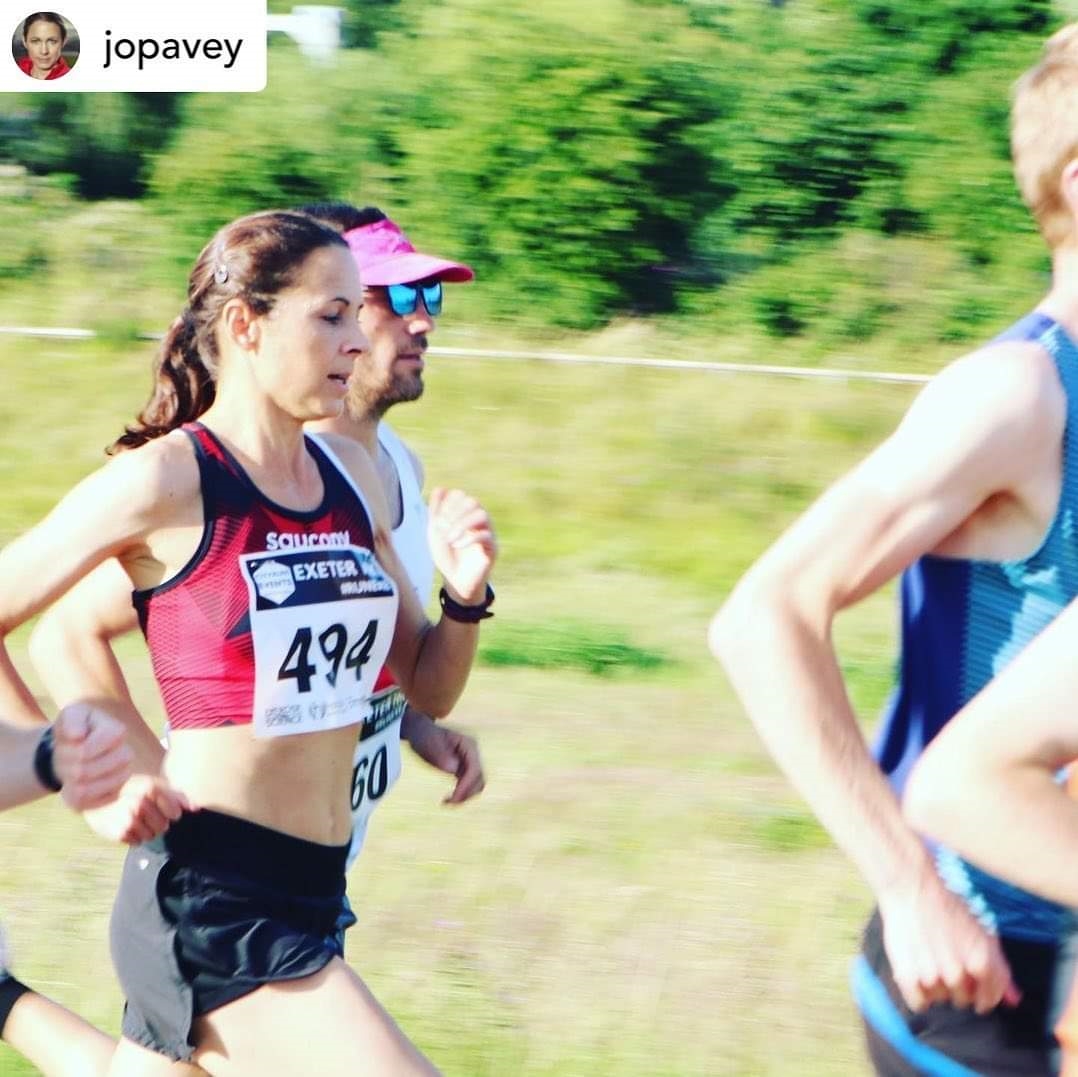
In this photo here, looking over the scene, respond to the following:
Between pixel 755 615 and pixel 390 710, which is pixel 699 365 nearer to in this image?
pixel 390 710

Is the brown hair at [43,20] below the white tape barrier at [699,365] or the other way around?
the other way around

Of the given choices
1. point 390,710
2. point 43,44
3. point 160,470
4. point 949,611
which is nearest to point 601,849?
point 390,710

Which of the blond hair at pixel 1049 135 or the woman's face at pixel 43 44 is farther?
the woman's face at pixel 43 44

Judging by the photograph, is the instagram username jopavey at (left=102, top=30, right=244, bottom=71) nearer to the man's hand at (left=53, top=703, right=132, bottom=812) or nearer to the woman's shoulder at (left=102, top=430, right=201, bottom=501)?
the woman's shoulder at (left=102, top=430, right=201, bottom=501)

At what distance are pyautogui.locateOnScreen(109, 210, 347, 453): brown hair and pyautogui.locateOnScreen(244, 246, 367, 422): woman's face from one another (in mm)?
22

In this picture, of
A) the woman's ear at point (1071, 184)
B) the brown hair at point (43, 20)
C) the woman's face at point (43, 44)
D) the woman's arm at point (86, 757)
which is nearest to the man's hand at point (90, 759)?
the woman's arm at point (86, 757)

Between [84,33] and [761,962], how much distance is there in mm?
15147

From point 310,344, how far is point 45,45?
1578 cm

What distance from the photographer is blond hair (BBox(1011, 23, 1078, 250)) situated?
2.05 meters

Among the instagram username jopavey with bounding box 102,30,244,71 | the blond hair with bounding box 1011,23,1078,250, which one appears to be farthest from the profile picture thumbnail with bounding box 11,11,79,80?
the blond hair with bounding box 1011,23,1078,250

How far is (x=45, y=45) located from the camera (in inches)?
692

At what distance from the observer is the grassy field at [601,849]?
12.8ft

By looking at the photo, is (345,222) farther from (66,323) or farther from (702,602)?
(66,323)

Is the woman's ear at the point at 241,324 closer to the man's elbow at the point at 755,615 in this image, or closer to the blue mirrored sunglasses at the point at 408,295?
the blue mirrored sunglasses at the point at 408,295
